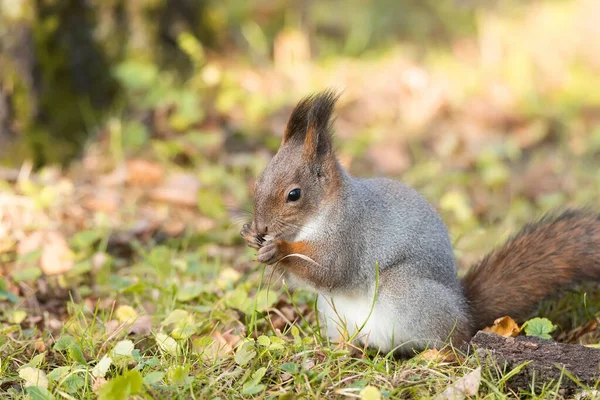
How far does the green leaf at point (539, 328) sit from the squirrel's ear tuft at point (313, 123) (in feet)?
2.82

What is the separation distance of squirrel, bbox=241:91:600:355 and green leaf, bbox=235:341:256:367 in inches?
10.5

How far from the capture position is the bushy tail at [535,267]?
2430 mm

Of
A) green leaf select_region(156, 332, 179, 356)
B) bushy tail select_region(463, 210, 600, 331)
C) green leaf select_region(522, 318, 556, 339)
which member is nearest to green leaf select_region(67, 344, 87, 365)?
green leaf select_region(156, 332, 179, 356)

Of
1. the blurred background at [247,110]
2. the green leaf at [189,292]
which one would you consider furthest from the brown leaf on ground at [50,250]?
the green leaf at [189,292]

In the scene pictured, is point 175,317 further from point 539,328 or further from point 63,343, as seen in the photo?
point 539,328

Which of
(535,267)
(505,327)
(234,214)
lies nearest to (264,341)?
(505,327)

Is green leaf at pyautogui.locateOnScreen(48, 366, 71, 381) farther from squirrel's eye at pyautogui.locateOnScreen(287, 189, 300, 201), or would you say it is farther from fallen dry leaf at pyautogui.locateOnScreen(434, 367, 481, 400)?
fallen dry leaf at pyautogui.locateOnScreen(434, 367, 481, 400)

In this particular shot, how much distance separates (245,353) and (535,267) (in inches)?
39.5

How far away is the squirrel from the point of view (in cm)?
236

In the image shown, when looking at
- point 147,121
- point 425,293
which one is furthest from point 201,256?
point 147,121

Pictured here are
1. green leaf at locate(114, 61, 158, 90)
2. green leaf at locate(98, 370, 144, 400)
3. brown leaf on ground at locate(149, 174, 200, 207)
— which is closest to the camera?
green leaf at locate(98, 370, 144, 400)

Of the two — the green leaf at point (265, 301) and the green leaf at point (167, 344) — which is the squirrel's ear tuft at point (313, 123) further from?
the green leaf at point (167, 344)

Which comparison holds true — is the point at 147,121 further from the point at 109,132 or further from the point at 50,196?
the point at 50,196

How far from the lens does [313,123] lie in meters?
2.38
